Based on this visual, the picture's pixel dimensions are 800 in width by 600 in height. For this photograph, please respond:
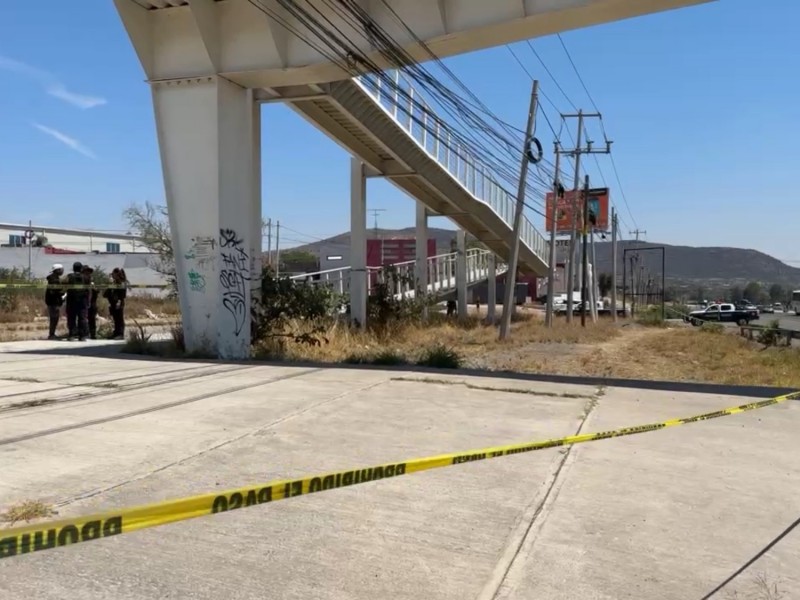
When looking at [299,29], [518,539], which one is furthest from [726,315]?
[518,539]

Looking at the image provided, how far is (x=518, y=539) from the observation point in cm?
432

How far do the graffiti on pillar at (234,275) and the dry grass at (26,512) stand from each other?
9.38 metres

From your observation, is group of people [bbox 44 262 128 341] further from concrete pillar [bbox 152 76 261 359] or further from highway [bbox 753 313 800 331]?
highway [bbox 753 313 800 331]

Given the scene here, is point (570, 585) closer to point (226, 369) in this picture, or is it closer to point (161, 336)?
point (226, 369)

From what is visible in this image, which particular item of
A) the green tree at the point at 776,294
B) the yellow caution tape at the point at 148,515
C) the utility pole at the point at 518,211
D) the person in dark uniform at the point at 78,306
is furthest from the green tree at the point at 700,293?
the yellow caution tape at the point at 148,515

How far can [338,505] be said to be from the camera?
480 cm

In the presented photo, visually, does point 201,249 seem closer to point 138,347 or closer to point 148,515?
point 138,347

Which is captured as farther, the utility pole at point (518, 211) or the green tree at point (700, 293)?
the green tree at point (700, 293)

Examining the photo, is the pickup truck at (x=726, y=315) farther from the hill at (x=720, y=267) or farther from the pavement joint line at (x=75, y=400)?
the hill at (x=720, y=267)

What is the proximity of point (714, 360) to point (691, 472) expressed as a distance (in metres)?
14.9

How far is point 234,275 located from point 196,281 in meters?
0.79

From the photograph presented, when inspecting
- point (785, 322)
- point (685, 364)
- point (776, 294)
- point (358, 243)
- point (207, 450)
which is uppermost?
point (358, 243)

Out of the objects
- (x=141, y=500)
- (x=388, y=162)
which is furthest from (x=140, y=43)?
(x=141, y=500)

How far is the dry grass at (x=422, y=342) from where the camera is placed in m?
14.7
